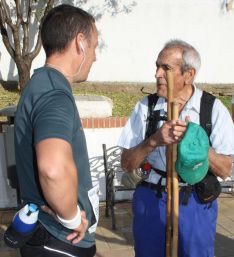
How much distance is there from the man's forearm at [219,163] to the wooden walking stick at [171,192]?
23 centimetres

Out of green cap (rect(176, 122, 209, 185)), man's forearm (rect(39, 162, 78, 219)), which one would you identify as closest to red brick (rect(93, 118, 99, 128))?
green cap (rect(176, 122, 209, 185))

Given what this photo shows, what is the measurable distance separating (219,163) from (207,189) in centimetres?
18

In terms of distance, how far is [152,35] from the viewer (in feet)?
37.3

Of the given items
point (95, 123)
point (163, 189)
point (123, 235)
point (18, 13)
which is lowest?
point (123, 235)

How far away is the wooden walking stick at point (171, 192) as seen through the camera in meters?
2.34

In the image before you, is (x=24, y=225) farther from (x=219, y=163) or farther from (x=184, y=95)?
(x=184, y=95)

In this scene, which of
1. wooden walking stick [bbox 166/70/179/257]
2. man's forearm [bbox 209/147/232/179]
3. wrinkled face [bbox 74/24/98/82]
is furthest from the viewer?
man's forearm [bbox 209/147/232/179]

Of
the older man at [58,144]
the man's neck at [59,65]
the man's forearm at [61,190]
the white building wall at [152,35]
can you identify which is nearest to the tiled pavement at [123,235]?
the older man at [58,144]

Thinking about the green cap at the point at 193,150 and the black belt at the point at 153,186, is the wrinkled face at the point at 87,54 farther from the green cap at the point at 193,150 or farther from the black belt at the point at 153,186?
the black belt at the point at 153,186

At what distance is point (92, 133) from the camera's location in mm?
5406

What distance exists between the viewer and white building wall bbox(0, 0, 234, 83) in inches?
440

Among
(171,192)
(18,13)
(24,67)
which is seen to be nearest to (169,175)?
(171,192)

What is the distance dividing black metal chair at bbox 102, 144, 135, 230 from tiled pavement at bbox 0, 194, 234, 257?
0.14 m

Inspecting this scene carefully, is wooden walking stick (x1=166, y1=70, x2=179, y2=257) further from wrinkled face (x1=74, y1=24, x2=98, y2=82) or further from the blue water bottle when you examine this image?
the blue water bottle
